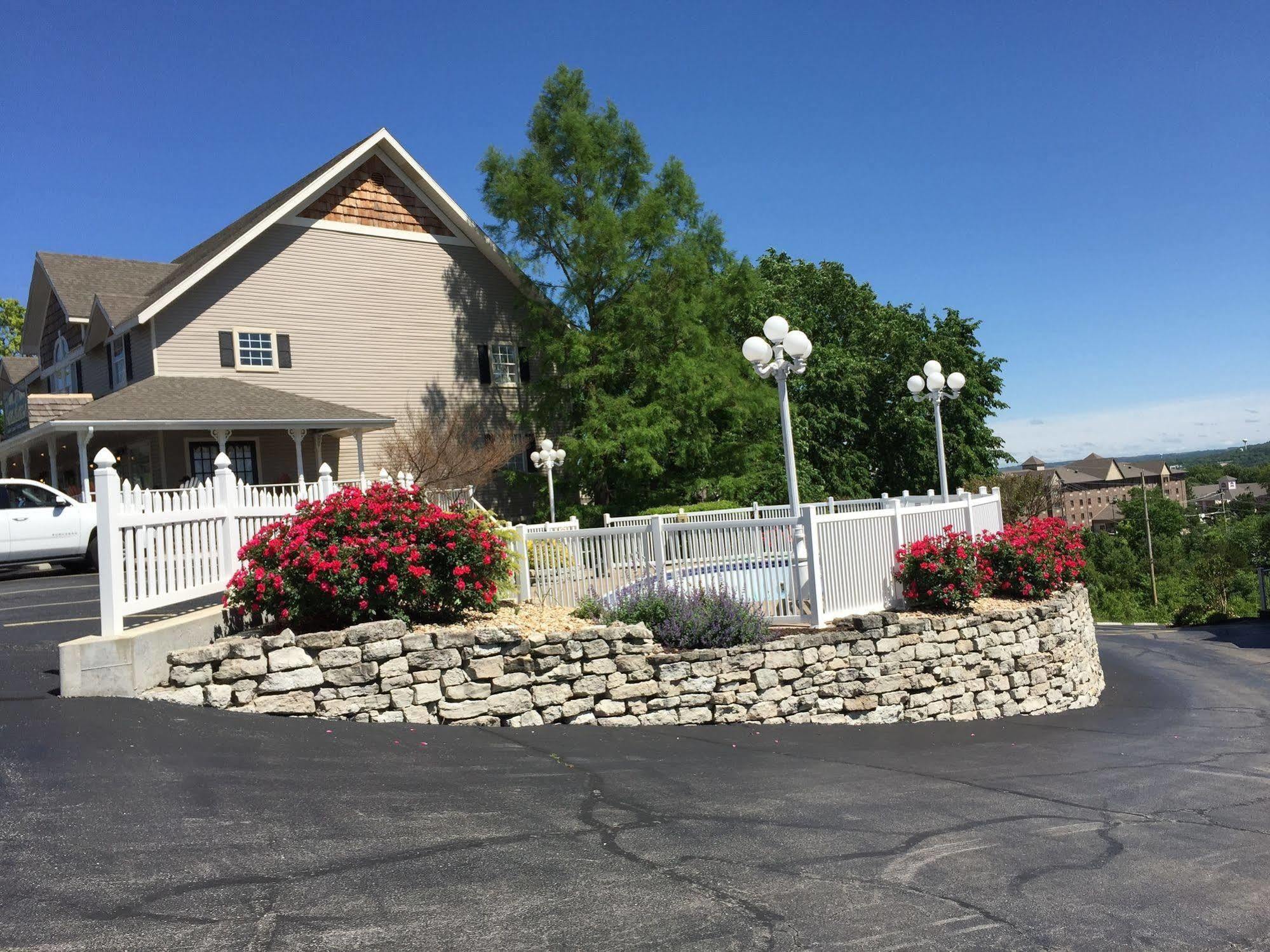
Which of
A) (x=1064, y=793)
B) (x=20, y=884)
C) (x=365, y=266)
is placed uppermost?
(x=365, y=266)

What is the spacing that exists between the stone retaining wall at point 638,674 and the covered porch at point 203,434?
1446 cm

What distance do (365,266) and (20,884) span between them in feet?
83.6

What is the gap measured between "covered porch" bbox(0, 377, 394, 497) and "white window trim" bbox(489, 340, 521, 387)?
4817 mm

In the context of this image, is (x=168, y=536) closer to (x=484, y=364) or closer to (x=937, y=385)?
(x=937, y=385)

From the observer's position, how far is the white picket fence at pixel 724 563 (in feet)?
37.4

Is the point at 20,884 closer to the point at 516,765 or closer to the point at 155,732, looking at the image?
the point at 155,732

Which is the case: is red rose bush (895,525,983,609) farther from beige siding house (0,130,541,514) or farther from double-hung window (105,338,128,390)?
double-hung window (105,338,128,390)

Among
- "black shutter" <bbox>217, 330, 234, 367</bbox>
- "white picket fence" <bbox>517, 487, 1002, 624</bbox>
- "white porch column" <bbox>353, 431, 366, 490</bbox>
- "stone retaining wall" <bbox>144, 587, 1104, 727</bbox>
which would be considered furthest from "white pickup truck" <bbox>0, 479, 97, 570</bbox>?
"stone retaining wall" <bbox>144, 587, 1104, 727</bbox>

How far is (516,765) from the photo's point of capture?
6.94 meters

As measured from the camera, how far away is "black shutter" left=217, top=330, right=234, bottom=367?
2578cm

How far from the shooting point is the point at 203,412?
2288 cm

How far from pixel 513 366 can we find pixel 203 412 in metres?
10.2

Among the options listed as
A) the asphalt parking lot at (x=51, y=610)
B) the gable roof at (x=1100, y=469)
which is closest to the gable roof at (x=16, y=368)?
the asphalt parking lot at (x=51, y=610)

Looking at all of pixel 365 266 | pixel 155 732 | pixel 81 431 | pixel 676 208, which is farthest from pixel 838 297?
pixel 155 732
